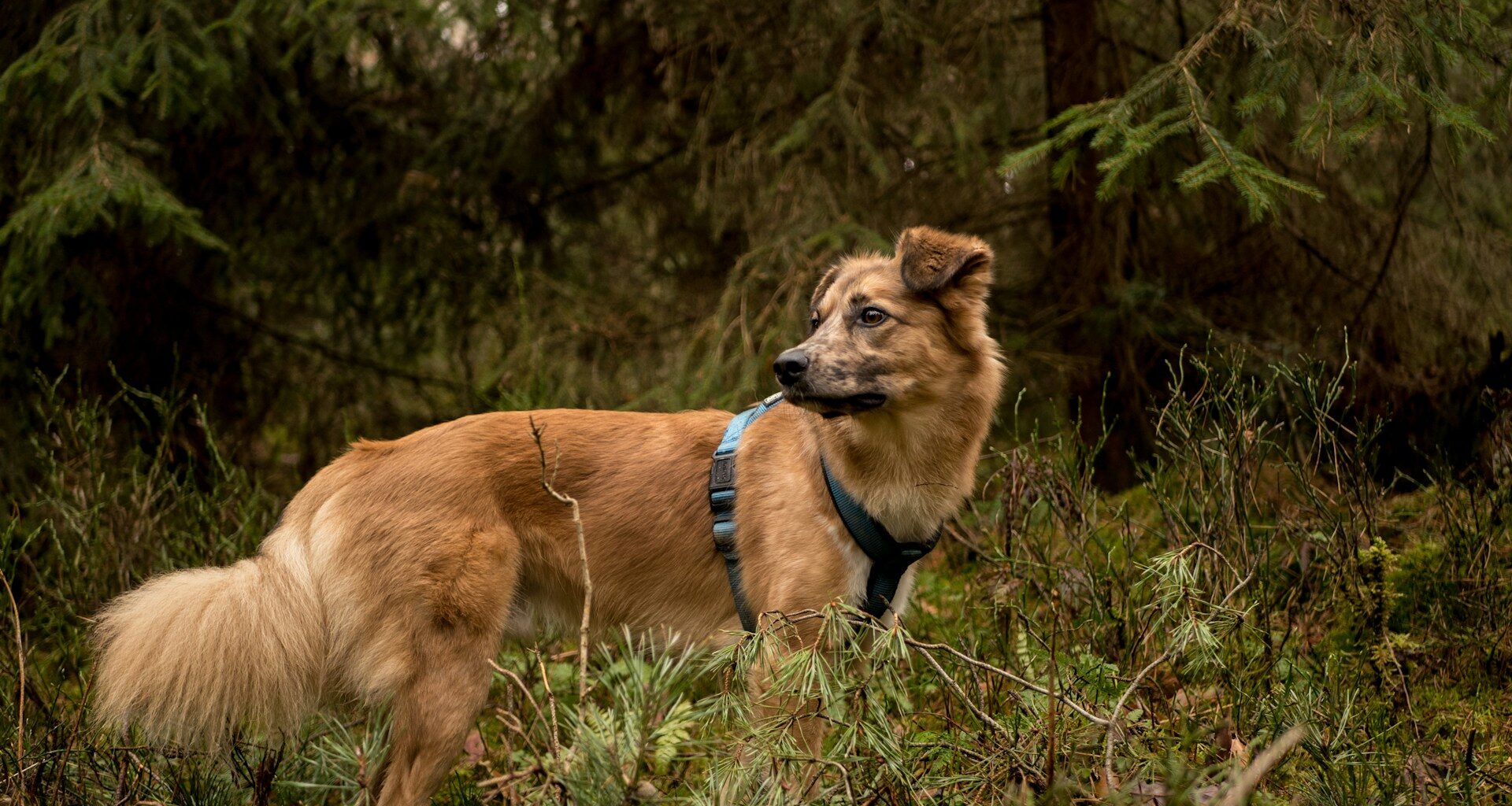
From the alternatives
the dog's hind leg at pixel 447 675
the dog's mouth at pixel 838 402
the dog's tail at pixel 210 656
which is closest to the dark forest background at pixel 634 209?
the dog's mouth at pixel 838 402

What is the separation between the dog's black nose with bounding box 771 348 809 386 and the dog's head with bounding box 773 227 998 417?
0.12 feet

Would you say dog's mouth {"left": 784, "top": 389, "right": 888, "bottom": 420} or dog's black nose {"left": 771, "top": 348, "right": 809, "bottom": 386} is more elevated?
dog's black nose {"left": 771, "top": 348, "right": 809, "bottom": 386}

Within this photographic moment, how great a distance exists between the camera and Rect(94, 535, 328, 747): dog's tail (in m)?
3.41

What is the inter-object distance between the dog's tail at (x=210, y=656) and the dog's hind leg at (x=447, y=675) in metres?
0.36

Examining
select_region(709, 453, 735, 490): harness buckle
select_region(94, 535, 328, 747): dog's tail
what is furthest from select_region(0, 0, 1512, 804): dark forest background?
select_region(709, 453, 735, 490): harness buckle

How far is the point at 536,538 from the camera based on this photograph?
384 cm

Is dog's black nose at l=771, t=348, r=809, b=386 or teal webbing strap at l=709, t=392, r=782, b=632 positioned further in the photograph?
teal webbing strap at l=709, t=392, r=782, b=632

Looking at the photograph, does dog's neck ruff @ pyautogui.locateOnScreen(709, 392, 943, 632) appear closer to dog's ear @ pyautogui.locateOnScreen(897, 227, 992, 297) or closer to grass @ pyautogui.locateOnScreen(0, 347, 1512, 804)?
grass @ pyautogui.locateOnScreen(0, 347, 1512, 804)

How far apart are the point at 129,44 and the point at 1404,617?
6362mm

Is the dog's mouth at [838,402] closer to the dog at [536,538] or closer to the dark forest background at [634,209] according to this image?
the dog at [536,538]

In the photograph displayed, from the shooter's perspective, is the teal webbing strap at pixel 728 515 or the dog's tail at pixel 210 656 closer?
the dog's tail at pixel 210 656

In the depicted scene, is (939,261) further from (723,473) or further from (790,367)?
(723,473)

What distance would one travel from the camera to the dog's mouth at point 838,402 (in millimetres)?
3568

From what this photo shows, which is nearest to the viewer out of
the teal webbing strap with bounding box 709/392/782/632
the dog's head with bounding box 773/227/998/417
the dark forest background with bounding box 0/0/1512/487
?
the dog's head with bounding box 773/227/998/417
